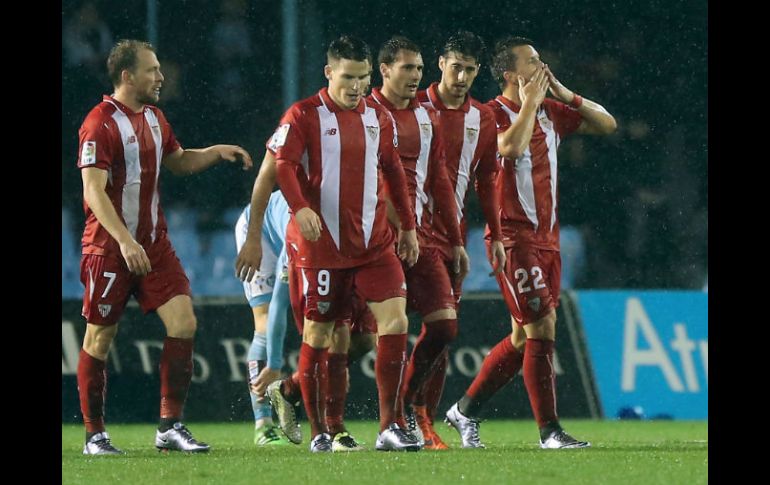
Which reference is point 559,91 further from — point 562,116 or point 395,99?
point 395,99

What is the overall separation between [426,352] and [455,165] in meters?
0.90

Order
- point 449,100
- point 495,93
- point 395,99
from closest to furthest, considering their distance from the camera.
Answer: point 395,99, point 449,100, point 495,93

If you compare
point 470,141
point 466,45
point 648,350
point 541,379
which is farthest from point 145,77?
point 648,350

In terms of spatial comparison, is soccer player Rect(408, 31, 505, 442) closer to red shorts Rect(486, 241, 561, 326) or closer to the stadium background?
red shorts Rect(486, 241, 561, 326)

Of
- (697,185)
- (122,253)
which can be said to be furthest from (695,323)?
(122,253)

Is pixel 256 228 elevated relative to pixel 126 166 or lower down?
lower down

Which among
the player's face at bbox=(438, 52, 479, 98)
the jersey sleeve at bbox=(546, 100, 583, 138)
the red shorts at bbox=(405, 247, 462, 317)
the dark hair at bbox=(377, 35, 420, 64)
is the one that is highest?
the dark hair at bbox=(377, 35, 420, 64)

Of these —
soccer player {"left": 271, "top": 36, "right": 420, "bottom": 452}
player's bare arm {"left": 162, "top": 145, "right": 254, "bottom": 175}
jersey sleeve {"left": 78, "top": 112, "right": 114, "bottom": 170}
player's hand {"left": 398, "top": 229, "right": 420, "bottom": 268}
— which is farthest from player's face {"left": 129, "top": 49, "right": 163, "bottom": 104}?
player's hand {"left": 398, "top": 229, "right": 420, "bottom": 268}

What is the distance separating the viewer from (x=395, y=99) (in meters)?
7.41

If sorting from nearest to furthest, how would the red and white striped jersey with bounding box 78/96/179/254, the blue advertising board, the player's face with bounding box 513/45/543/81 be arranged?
the red and white striped jersey with bounding box 78/96/179/254, the player's face with bounding box 513/45/543/81, the blue advertising board

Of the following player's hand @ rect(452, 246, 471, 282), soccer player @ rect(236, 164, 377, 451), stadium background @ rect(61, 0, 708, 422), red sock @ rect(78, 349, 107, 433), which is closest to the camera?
red sock @ rect(78, 349, 107, 433)

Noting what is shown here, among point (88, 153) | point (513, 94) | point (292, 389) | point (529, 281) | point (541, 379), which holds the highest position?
point (513, 94)

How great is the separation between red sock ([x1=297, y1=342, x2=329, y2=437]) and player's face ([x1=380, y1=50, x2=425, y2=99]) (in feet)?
4.12

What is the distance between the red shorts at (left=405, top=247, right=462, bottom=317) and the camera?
7.40 meters
